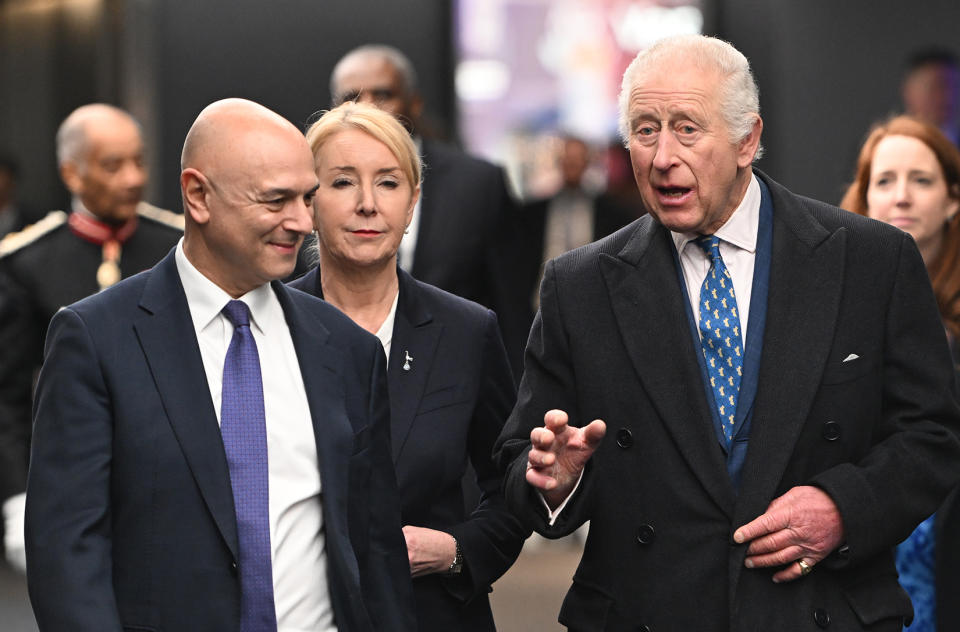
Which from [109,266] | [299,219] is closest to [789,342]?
[299,219]

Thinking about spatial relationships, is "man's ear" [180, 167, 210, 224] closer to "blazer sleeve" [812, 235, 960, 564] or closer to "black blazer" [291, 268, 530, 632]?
"black blazer" [291, 268, 530, 632]

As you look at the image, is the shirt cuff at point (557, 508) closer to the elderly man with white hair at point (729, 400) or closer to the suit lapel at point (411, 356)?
the elderly man with white hair at point (729, 400)

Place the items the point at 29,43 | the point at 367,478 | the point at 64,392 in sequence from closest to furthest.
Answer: the point at 64,392 < the point at 367,478 < the point at 29,43

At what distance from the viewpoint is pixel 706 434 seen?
3545 mm

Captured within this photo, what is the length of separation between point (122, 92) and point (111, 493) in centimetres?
769

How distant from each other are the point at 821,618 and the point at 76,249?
3.20 metres

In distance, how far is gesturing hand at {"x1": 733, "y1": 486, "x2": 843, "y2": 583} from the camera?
136 inches

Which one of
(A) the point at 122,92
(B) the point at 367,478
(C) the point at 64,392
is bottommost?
(A) the point at 122,92

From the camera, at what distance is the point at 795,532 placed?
11.3ft

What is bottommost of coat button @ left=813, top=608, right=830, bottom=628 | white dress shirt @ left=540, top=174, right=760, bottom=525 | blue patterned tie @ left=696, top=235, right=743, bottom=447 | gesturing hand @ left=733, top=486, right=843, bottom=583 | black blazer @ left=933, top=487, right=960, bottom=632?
black blazer @ left=933, top=487, right=960, bottom=632

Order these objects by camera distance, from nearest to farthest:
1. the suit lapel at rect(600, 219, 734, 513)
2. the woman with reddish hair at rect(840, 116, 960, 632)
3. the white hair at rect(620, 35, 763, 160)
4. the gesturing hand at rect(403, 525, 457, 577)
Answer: the suit lapel at rect(600, 219, 734, 513) → the white hair at rect(620, 35, 763, 160) → the gesturing hand at rect(403, 525, 457, 577) → the woman with reddish hair at rect(840, 116, 960, 632)

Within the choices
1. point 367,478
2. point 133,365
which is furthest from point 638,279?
point 133,365

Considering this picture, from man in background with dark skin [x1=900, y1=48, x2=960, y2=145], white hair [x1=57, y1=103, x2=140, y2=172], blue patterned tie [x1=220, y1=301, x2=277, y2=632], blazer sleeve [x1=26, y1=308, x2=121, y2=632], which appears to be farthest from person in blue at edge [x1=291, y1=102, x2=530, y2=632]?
man in background with dark skin [x1=900, y1=48, x2=960, y2=145]

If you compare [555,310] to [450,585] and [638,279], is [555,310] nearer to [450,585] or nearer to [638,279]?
[638,279]
